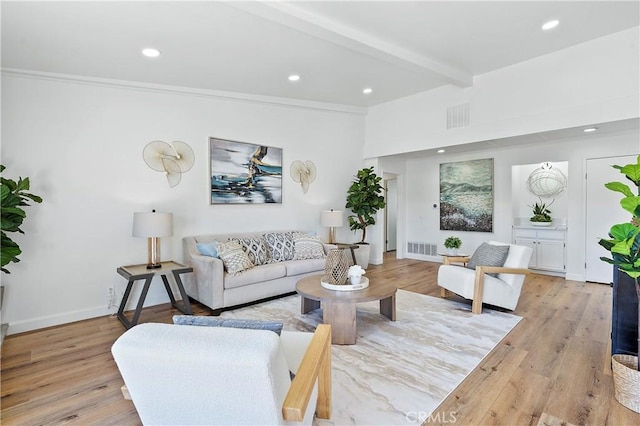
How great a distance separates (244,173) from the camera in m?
4.78

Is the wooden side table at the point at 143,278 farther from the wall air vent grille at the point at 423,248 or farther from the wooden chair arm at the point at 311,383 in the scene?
the wall air vent grille at the point at 423,248

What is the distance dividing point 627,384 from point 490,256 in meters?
1.97

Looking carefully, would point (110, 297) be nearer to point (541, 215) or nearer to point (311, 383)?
point (311, 383)

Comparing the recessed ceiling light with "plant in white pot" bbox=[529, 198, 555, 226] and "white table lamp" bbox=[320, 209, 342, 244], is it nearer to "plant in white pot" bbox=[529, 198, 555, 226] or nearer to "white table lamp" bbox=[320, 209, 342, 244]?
"white table lamp" bbox=[320, 209, 342, 244]

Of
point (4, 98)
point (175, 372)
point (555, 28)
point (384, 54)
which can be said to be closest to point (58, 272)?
point (4, 98)

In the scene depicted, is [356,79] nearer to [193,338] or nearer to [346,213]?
[346,213]

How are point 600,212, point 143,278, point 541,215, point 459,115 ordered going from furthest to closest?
1. point 541,215
2. point 459,115
3. point 600,212
4. point 143,278

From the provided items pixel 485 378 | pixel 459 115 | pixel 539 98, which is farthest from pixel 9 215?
pixel 539 98

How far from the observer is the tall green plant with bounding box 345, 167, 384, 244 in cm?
594

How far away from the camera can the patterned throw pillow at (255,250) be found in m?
4.18

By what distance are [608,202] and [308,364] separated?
5.70 metres

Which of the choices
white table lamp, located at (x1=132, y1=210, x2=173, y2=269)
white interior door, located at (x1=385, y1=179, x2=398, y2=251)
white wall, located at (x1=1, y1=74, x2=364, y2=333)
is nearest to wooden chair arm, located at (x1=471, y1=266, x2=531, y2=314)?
white wall, located at (x1=1, y1=74, x2=364, y2=333)

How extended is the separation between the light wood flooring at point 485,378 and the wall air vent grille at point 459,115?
2927 millimetres

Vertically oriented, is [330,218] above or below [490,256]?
above
